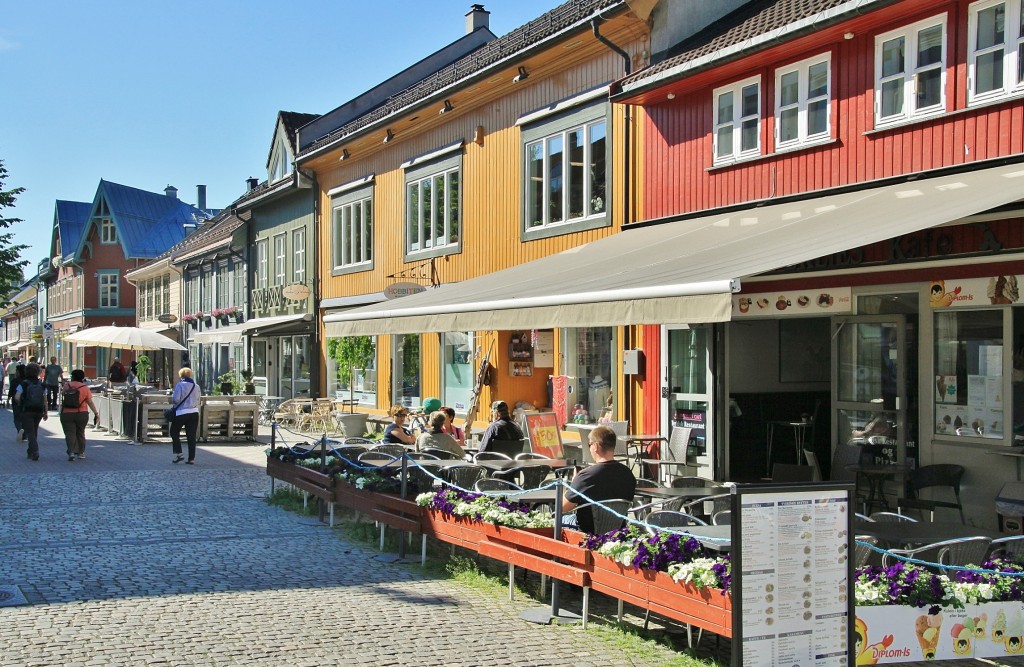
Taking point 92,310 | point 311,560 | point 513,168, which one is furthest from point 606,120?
point 92,310

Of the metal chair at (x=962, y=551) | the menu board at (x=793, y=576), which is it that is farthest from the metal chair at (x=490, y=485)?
the menu board at (x=793, y=576)

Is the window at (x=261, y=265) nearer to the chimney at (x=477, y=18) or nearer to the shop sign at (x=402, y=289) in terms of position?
the chimney at (x=477, y=18)

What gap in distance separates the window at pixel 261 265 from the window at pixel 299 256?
2489 millimetres

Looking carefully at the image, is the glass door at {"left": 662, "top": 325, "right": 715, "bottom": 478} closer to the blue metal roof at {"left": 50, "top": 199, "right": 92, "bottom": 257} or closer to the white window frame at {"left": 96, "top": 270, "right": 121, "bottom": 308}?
the white window frame at {"left": 96, "top": 270, "right": 121, "bottom": 308}

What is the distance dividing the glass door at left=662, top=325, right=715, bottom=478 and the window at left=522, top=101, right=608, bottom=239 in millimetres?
2291

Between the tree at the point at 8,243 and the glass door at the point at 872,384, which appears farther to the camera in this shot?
the tree at the point at 8,243

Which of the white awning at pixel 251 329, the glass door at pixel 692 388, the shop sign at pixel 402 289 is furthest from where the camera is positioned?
the white awning at pixel 251 329

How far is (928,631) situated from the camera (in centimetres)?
532

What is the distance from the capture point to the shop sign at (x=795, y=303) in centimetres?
1097

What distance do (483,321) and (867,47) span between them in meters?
4.98

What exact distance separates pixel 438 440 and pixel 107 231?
50983 millimetres

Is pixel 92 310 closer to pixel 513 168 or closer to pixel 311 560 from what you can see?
pixel 513 168

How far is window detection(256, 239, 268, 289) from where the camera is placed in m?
29.4

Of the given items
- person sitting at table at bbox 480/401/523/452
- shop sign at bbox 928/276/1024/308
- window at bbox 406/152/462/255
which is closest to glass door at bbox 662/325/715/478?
person sitting at table at bbox 480/401/523/452
